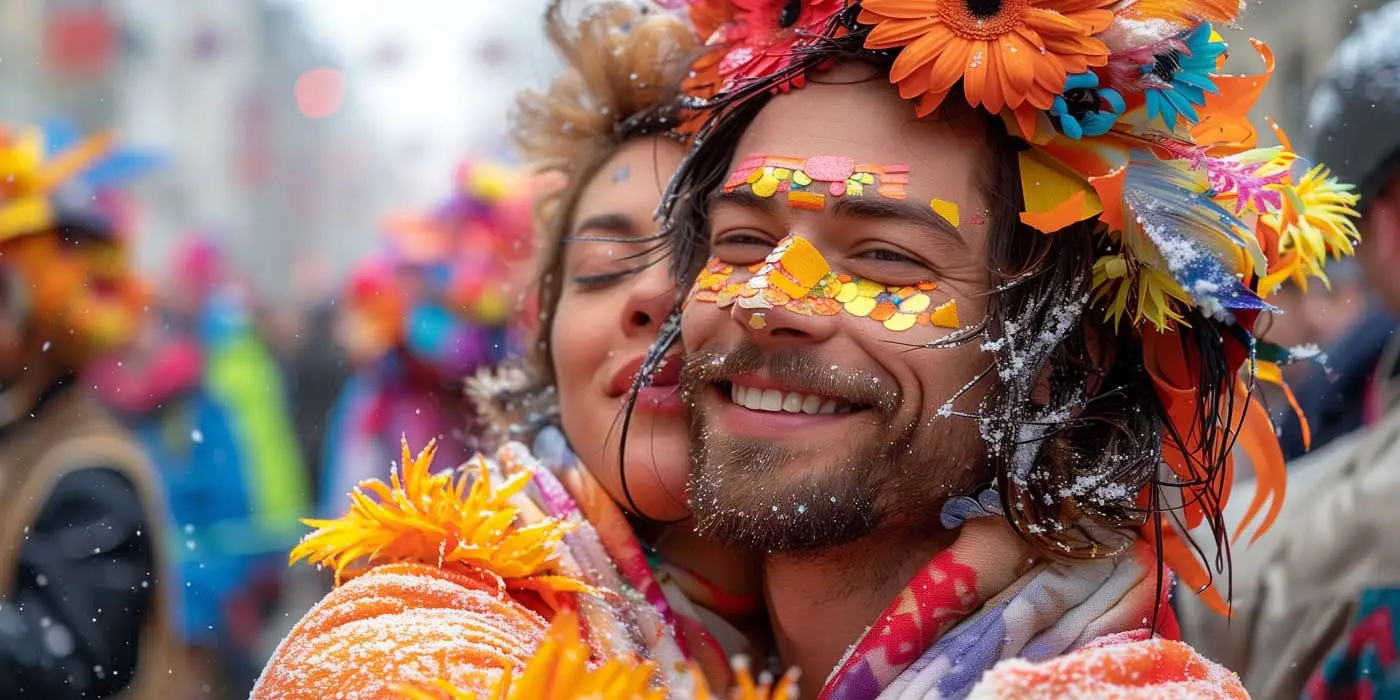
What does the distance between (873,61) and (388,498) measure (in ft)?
3.63

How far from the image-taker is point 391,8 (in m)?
12.0

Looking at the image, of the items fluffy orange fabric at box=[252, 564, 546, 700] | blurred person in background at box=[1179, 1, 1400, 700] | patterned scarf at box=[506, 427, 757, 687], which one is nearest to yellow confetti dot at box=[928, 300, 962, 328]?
patterned scarf at box=[506, 427, 757, 687]

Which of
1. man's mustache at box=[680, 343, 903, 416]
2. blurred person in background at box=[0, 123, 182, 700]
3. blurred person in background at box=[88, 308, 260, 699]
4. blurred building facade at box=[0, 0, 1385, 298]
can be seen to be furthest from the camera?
blurred building facade at box=[0, 0, 1385, 298]

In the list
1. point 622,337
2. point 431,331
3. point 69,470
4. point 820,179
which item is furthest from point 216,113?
point 820,179

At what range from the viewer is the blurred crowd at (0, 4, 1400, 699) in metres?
3.41

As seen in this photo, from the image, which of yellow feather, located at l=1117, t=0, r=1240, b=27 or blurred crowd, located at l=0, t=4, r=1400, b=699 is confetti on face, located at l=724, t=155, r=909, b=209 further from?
blurred crowd, located at l=0, t=4, r=1400, b=699

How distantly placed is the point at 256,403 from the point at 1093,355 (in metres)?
4.98

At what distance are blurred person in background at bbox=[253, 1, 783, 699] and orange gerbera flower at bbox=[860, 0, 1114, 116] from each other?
0.68 m

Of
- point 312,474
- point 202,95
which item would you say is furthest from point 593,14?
point 202,95

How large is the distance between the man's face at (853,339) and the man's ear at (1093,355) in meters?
0.14

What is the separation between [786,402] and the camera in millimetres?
2217

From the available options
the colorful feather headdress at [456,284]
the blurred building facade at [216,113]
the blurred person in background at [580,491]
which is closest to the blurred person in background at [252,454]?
the colorful feather headdress at [456,284]

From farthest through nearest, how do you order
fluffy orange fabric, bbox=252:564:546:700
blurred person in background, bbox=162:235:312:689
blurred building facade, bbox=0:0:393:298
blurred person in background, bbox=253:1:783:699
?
blurred building facade, bbox=0:0:393:298 < blurred person in background, bbox=162:235:312:689 < blurred person in background, bbox=253:1:783:699 < fluffy orange fabric, bbox=252:564:546:700

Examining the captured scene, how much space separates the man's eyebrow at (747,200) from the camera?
2.25 m
